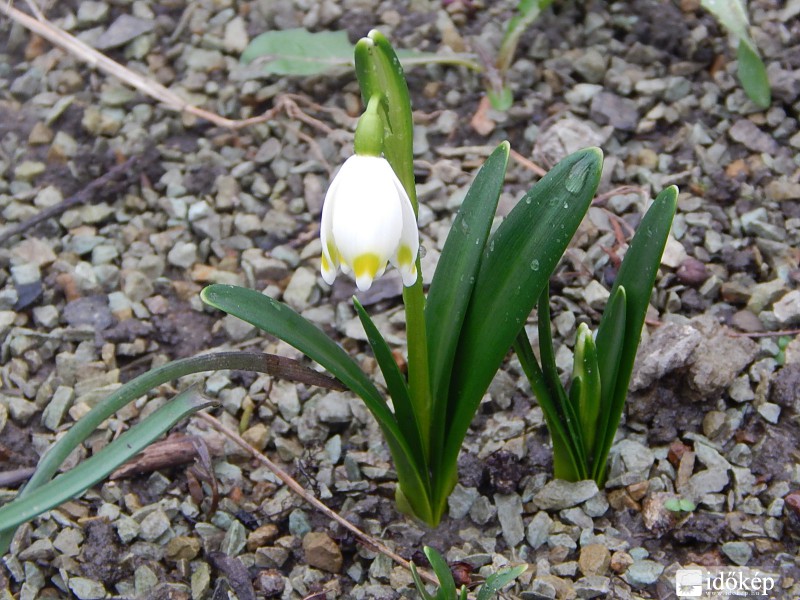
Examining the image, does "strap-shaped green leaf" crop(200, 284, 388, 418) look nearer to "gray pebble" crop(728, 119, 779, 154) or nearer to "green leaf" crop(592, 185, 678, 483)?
"green leaf" crop(592, 185, 678, 483)

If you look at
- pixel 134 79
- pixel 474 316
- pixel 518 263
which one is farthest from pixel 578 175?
pixel 134 79

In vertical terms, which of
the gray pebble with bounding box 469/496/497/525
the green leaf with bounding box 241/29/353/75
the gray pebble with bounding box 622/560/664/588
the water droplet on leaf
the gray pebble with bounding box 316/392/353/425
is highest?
the water droplet on leaf

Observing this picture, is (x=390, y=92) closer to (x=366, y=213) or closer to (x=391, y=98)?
(x=391, y=98)

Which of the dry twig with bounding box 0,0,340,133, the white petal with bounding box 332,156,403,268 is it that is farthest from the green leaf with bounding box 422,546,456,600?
the dry twig with bounding box 0,0,340,133

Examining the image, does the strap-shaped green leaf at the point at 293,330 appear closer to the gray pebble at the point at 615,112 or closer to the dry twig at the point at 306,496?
the dry twig at the point at 306,496

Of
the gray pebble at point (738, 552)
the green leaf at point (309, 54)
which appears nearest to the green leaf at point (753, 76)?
the green leaf at point (309, 54)

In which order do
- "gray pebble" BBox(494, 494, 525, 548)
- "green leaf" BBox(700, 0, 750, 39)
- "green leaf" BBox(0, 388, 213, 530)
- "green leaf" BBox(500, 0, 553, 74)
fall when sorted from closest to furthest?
"green leaf" BBox(0, 388, 213, 530)
"gray pebble" BBox(494, 494, 525, 548)
"green leaf" BBox(700, 0, 750, 39)
"green leaf" BBox(500, 0, 553, 74)

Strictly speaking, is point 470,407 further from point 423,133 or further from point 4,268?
point 4,268
